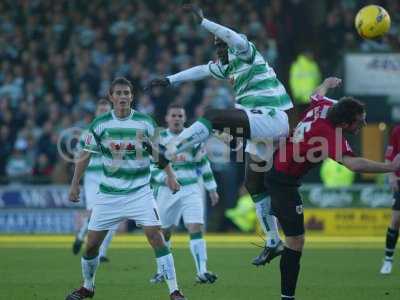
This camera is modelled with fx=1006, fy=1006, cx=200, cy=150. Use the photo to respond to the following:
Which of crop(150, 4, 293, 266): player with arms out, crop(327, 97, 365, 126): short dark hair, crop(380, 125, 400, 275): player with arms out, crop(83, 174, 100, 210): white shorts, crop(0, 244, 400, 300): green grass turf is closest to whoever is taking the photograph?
crop(327, 97, 365, 126): short dark hair

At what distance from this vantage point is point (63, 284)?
1360 cm

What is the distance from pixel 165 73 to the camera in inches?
969

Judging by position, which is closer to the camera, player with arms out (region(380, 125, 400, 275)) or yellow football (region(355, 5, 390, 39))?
yellow football (region(355, 5, 390, 39))

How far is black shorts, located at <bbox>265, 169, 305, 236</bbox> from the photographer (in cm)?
1080

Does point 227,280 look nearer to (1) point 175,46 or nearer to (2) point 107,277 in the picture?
(2) point 107,277

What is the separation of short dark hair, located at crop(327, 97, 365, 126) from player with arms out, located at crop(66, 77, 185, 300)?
206 centimetres

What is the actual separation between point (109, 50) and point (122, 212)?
15363mm

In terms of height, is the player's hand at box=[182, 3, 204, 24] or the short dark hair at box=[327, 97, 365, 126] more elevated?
Answer: the player's hand at box=[182, 3, 204, 24]

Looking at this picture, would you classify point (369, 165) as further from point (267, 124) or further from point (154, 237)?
point (154, 237)

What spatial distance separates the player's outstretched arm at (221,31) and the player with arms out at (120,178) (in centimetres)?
123

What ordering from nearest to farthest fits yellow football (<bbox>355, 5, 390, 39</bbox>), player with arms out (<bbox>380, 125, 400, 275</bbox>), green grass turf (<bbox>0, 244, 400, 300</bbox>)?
green grass turf (<bbox>0, 244, 400, 300</bbox>)
yellow football (<bbox>355, 5, 390, 39</bbox>)
player with arms out (<bbox>380, 125, 400, 275</bbox>)

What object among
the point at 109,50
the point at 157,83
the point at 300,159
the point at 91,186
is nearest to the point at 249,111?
the point at 300,159

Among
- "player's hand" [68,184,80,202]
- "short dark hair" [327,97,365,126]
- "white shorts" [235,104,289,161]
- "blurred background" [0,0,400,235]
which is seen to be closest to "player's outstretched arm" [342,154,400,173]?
"short dark hair" [327,97,365,126]

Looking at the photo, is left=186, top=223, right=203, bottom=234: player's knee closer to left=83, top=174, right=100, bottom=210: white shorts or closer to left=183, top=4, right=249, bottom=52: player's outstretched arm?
left=83, top=174, right=100, bottom=210: white shorts
